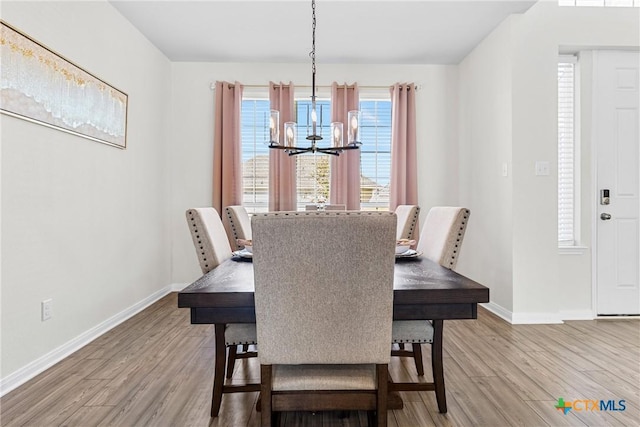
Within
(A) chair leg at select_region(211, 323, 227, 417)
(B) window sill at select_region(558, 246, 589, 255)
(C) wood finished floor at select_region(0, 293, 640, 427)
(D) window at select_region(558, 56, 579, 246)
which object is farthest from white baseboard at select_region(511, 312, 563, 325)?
(A) chair leg at select_region(211, 323, 227, 417)

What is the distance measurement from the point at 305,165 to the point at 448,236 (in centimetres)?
262

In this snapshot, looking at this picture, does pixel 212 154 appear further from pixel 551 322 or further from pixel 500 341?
pixel 551 322

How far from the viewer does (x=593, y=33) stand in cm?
323

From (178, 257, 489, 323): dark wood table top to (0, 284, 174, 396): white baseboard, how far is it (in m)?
1.44

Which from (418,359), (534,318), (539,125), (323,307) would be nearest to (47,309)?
(323,307)

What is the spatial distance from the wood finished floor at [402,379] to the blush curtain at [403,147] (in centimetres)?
170

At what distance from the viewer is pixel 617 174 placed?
10.7ft

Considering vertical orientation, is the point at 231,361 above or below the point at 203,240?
below

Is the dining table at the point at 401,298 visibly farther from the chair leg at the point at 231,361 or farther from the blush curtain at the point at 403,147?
the blush curtain at the point at 403,147

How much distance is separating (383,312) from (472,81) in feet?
11.9

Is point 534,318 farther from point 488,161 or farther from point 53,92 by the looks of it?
point 53,92

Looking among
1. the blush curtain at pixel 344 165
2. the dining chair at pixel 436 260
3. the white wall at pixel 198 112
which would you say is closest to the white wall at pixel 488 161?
the white wall at pixel 198 112

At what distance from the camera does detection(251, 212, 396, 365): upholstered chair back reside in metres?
1.13

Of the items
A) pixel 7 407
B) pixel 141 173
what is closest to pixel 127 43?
pixel 141 173
